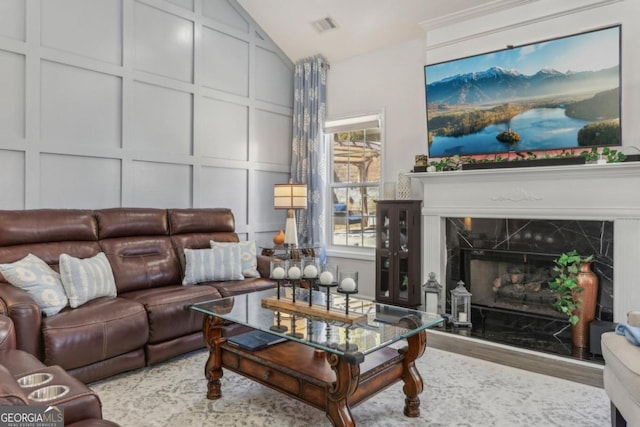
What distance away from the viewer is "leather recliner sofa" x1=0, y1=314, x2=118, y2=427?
3.56 feet

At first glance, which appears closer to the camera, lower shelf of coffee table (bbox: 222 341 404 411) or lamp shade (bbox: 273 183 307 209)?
lower shelf of coffee table (bbox: 222 341 404 411)

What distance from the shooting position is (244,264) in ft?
12.6

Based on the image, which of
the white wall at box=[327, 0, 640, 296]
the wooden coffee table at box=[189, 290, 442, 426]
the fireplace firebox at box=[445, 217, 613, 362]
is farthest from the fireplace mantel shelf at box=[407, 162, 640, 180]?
the wooden coffee table at box=[189, 290, 442, 426]

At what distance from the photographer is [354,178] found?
17.4ft

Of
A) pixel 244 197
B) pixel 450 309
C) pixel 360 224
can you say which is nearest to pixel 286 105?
pixel 244 197

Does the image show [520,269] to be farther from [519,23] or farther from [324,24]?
[324,24]

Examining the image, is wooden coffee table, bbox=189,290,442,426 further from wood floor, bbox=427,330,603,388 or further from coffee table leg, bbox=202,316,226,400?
wood floor, bbox=427,330,603,388

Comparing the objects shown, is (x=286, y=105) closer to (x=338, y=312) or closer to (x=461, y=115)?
(x=461, y=115)

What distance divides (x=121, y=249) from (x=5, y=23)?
6.52ft

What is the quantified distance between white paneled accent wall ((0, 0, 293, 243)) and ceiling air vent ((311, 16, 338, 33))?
0.75 meters

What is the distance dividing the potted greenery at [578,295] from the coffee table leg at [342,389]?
2282 mm

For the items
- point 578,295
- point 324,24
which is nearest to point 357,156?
point 324,24

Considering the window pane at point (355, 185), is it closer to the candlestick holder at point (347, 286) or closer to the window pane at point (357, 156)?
the window pane at point (357, 156)

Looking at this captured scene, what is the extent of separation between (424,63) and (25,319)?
4.19 metres
